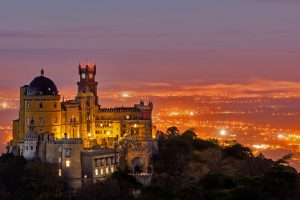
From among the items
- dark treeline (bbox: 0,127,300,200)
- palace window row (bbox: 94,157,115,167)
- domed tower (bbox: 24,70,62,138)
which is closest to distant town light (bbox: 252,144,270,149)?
dark treeline (bbox: 0,127,300,200)

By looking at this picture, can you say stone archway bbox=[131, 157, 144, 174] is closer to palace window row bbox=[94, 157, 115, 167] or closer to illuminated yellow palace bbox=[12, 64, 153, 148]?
palace window row bbox=[94, 157, 115, 167]

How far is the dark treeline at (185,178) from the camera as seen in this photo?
4566 cm

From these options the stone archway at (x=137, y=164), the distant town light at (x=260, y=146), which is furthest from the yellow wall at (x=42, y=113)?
the distant town light at (x=260, y=146)

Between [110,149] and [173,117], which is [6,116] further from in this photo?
[110,149]

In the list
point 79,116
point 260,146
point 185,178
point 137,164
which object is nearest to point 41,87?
point 79,116

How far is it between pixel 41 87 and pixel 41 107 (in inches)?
71.2

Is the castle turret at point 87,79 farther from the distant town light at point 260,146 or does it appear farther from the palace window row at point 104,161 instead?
the distant town light at point 260,146

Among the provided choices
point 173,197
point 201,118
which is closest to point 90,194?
point 173,197

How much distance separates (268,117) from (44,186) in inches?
4314

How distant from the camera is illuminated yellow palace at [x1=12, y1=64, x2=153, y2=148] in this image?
70.4m

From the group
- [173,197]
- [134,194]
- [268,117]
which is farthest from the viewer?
[268,117]

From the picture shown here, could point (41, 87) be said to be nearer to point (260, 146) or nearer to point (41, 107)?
point (41, 107)

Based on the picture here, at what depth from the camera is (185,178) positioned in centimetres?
5603

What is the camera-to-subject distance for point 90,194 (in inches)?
2325
